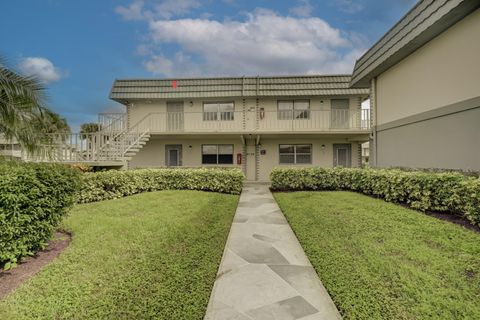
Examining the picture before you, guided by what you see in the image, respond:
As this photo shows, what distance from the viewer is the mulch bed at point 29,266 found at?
3239 millimetres

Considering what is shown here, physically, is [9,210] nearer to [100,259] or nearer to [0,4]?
[100,259]

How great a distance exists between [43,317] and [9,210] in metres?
1.61

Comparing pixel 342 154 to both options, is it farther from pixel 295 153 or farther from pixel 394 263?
pixel 394 263

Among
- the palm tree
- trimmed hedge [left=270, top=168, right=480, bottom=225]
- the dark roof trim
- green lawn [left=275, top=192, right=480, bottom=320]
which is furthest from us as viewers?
the dark roof trim

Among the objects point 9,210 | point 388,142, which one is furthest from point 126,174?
point 388,142

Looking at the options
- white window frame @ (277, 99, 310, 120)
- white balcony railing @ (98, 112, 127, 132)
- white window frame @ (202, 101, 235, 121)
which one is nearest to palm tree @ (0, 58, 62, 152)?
white balcony railing @ (98, 112, 127, 132)

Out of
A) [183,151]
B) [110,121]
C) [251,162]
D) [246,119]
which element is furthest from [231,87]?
[110,121]

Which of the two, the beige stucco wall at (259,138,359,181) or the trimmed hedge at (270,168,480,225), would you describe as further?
the beige stucco wall at (259,138,359,181)

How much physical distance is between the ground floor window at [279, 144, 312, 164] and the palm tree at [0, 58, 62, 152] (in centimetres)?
1261

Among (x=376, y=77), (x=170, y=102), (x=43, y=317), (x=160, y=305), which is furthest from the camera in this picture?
(x=170, y=102)

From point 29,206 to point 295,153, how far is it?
577 inches

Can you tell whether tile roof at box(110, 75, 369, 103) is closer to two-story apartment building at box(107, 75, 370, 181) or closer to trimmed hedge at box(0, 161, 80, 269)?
two-story apartment building at box(107, 75, 370, 181)

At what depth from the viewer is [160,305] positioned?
2830mm

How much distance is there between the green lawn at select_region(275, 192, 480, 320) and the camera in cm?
Result: 278
